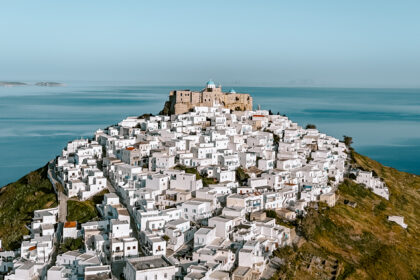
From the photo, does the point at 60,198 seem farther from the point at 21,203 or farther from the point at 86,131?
the point at 86,131

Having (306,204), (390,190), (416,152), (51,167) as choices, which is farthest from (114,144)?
(416,152)

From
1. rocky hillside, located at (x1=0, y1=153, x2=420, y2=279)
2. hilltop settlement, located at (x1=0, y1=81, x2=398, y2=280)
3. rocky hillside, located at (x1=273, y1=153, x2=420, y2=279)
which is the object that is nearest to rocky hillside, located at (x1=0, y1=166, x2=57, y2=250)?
rocky hillside, located at (x1=0, y1=153, x2=420, y2=279)

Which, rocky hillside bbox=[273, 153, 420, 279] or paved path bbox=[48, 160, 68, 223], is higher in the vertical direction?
paved path bbox=[48, 160, 68, 223]

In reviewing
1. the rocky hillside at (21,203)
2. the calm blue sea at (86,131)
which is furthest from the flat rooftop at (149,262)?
the calm blue sea at (86,131)

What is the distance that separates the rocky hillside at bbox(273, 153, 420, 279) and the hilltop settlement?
110 centimetres

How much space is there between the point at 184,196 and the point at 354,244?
11632 millimetres

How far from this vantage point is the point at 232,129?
4309 cm

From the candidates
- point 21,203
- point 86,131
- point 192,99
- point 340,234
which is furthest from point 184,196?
point 86,131

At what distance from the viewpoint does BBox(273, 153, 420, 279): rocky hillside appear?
87.3 feet

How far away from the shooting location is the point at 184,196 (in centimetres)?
2992

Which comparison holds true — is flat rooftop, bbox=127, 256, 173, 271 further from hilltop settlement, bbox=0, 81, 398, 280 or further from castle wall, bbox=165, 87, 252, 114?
castle wall, bbox=165, 87, 252, 114

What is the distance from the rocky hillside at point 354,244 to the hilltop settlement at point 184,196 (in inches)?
43.3

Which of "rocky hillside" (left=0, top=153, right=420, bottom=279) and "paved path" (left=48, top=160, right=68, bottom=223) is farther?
"paved path" (left=48, top=160, right=68, bottom=223)

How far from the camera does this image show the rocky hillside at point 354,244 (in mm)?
26595
